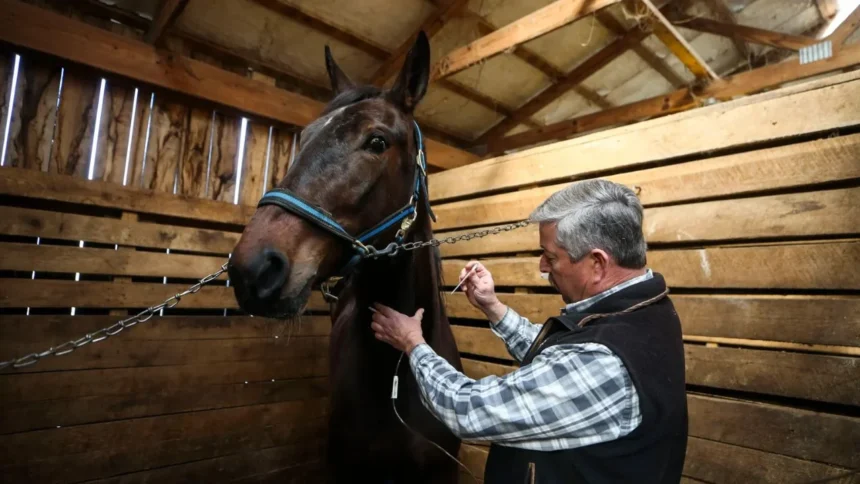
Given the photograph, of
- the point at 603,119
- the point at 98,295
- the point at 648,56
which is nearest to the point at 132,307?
the point at 98,295

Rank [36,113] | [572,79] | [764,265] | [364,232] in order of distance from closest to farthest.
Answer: [364,232] → [764,265] → [36,113] → [572,79]

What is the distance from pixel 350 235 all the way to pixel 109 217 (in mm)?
2468

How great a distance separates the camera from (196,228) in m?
3.32

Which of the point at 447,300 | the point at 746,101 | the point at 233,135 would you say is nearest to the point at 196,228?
the point at 233,135

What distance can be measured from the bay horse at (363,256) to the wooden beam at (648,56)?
154 inches

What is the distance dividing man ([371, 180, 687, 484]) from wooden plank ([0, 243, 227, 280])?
2.53 meters

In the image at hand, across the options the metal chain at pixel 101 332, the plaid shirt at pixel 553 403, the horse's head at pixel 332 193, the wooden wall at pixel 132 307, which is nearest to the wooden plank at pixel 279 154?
the wooden wall at pixel 132 307

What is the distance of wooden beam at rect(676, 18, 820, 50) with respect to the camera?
179 inches

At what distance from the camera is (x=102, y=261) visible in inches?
112

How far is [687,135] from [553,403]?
6.99 ft

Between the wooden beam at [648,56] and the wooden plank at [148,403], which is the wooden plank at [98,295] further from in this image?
the wooden beam at [648,56]

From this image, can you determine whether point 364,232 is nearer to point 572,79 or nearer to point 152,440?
point 152,440

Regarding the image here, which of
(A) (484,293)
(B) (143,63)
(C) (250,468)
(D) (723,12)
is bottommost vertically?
(C) (250,468)

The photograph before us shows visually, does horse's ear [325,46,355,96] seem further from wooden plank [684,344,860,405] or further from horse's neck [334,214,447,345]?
wooden plank [684,344,860,405]
